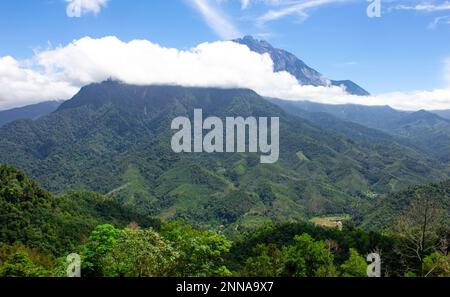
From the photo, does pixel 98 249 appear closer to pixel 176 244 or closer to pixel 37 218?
pixel 176 244

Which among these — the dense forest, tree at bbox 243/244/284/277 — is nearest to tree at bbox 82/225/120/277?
the dense forest

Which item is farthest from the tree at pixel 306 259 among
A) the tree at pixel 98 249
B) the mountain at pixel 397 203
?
the mountain at pixel 397 203

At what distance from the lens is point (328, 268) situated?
3991cm

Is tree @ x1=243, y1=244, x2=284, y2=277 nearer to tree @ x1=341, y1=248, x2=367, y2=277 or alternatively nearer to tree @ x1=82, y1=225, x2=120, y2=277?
tree @ x1=341, y1=248, x2=367, y2=277

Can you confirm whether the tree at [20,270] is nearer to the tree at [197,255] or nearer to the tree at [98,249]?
the tree at [98,249]

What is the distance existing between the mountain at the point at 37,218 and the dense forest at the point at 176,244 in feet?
0.61

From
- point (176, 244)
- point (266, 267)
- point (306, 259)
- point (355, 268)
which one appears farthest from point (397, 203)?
point (176, 244)

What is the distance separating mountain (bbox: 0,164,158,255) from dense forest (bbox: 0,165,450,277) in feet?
0.61

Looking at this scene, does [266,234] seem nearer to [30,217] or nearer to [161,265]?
[30,217]

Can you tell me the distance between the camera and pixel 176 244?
19516mm

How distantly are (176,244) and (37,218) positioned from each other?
79.7 meters

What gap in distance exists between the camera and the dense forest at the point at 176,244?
62.2 feet

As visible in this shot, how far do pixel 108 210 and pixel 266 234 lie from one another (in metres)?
53.6
